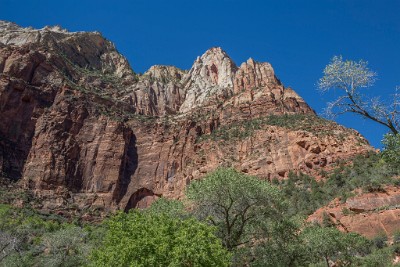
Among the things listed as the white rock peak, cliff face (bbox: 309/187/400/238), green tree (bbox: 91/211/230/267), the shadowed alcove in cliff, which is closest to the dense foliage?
green tree (bbox: 91/211/230/267)

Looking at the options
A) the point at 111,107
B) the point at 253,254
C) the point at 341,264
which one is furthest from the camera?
the point at 111,107

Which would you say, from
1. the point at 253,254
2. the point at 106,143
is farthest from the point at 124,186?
the point at 253,254

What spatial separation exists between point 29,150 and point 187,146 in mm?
39688

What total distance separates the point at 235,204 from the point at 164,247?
858 centimetres

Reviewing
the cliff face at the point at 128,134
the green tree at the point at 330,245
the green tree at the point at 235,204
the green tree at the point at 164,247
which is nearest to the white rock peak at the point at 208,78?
the cliff face at the point at 128,134

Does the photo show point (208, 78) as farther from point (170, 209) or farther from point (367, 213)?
point (170, 209)

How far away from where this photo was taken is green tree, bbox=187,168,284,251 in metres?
23.6

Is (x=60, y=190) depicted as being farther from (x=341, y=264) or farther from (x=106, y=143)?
(x=341, y=264)

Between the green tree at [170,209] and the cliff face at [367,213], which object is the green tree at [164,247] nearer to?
the green tree at [170,209]

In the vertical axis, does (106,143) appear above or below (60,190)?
above

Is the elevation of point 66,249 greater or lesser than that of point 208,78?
lesser

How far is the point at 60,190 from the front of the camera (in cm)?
9369

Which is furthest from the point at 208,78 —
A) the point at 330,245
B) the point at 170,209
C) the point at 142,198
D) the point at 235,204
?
the point at 235,204

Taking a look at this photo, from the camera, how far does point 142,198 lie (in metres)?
102
